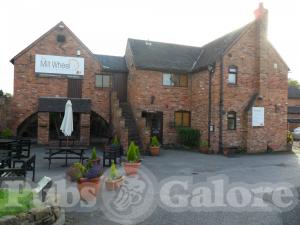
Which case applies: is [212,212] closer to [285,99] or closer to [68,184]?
[68,184]

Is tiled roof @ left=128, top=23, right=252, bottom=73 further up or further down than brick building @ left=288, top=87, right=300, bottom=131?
further up

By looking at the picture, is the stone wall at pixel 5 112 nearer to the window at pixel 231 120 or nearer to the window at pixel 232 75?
the window at pixel 231 120

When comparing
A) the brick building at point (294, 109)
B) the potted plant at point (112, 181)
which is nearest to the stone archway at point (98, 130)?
the potted plant at point (112, 181)

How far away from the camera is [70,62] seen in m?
20.3

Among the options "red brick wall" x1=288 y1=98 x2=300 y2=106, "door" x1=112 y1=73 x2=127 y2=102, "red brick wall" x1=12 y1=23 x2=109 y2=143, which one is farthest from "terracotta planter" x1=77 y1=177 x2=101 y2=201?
"red brick wall" x1=288 y1=98 x2=300 y2=106

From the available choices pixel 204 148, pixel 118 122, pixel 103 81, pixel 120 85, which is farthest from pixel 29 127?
pixel 204 148

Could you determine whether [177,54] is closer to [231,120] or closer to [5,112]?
[231,120]

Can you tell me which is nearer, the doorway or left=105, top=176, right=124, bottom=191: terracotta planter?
left=105, top=176, right=124, bottom=191: terracotta planter

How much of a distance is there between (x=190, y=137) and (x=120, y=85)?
6.99 m

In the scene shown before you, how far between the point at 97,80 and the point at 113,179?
Answer: 1353 cm

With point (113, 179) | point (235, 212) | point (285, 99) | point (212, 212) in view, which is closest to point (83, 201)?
point (113, 179)

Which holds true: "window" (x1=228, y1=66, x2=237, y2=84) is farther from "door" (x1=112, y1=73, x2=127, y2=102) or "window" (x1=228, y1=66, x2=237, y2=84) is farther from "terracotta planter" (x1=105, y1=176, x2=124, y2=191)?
"terracotta planter" (x1=105, y1=176, x2=124, y2=191)

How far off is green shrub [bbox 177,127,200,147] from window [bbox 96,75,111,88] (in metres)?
6.62

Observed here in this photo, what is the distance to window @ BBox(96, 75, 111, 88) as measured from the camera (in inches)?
844
